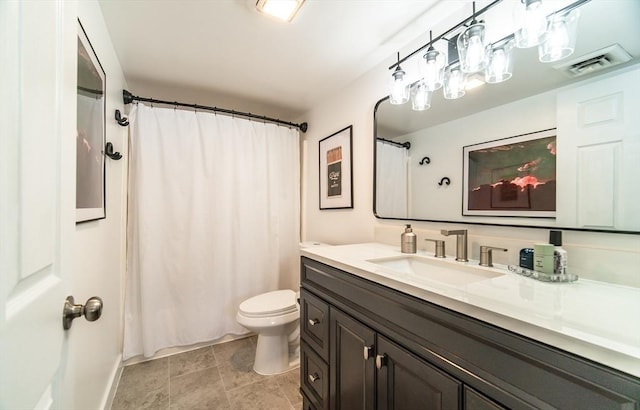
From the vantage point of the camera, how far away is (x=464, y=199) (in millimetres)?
1199

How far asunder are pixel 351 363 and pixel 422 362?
1.23 feet

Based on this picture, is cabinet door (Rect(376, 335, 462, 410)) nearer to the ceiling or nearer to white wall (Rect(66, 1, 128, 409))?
white wall (Rect(66, 1, 128, 409))

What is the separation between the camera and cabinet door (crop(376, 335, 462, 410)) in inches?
26.4

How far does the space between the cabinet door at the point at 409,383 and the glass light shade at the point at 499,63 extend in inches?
45.4

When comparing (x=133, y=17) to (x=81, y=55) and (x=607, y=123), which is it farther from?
(x=607, y=123)

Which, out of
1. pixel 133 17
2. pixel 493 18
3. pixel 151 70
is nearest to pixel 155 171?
pixel 151 70

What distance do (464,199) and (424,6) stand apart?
3.19 ft

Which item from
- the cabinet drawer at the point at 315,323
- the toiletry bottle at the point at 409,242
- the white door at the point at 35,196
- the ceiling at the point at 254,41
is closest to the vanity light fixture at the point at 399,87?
the ceiling at the point at 254,41

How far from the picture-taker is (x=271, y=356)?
1805mm

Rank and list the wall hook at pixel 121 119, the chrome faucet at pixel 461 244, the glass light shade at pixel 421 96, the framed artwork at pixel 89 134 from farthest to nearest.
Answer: the wall hook at pixel 121 119
the glass light shade at pixel 421 96
the chrome faucet at pixel 461 244
the framed artwork at pixel 89 134

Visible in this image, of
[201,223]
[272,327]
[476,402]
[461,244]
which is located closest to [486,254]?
[461,244]

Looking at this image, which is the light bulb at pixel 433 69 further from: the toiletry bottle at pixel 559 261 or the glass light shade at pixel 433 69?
the toiletry bottle at pixel 559 261

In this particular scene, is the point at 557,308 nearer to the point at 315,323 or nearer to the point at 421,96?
the point at 315,323

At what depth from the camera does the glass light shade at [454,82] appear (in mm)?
1197
